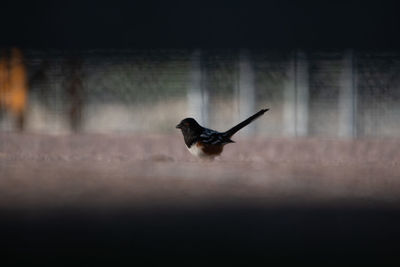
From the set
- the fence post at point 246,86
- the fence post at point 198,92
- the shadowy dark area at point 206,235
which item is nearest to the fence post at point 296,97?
the fence post at point 246,86

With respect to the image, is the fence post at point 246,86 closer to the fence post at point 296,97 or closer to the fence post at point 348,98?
the fence post at point 296,97

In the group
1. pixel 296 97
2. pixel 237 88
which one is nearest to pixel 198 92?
pixel 237 88

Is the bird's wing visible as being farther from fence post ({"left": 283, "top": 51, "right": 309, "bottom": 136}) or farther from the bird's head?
fence post ({"left": 283, "top": 51, "right": 309, "bottom": 136})

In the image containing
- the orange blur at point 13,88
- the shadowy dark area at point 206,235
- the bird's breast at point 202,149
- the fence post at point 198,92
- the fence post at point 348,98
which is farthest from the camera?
the orange blur at point 13,88

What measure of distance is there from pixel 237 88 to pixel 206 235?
27.0 ft

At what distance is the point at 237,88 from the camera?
11.8m

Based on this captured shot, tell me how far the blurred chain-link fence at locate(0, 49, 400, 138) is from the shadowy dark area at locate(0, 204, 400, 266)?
720 centimetres

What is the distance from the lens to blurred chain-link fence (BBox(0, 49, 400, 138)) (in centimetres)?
1167

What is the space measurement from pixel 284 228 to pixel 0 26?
10.1 m

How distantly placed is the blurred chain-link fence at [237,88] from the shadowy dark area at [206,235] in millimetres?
7205

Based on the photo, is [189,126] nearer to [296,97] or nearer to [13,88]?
[296,97]

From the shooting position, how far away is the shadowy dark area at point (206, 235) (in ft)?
10.7

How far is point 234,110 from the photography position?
38.8 ft

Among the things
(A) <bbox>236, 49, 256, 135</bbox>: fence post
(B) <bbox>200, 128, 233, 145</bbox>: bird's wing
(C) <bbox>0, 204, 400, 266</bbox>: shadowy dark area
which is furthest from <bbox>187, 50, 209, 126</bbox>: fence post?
(C) <bbox>0, 204, 400, 266</bbox>: shadowy dark area
